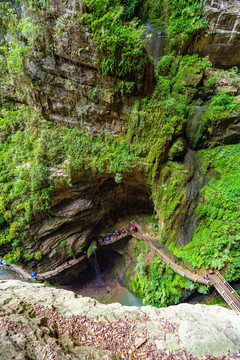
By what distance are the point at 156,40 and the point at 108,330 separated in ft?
43.6

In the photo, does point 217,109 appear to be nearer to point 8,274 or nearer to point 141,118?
point 141,118

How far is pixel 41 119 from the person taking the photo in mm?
8414

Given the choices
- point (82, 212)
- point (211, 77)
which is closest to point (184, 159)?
point (211, 77)

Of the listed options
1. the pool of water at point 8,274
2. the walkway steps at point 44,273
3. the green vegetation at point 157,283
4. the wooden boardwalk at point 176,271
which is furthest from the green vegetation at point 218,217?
the pool of water at point 8,274

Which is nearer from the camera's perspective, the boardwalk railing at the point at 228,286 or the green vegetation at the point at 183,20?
the boardwalk railing at the point at 228,286

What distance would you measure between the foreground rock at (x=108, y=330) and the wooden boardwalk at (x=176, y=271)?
2.53 m

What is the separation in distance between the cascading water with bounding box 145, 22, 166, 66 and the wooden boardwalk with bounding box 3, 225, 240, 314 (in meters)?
11.7

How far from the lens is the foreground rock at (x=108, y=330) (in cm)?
226

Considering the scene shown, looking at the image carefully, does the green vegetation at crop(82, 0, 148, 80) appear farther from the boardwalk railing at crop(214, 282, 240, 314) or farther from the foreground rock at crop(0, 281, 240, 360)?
the boardwalk railing at crop(214, 282, 240, 314)

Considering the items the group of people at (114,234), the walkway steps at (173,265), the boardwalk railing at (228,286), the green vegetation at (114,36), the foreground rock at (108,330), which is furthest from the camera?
the group of people at (114,234)

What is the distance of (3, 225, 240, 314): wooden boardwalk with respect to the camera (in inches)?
231

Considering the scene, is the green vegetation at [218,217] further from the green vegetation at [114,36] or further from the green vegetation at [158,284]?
the green vegetation at [114,36]

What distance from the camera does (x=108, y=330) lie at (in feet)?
10.7

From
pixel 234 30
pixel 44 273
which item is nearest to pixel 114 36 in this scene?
pixel 234 30
